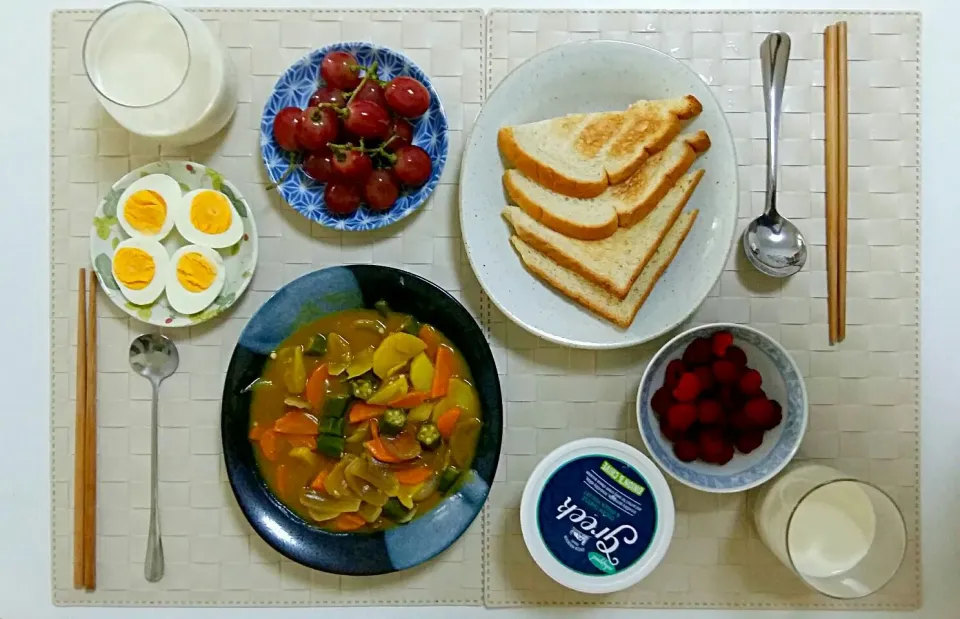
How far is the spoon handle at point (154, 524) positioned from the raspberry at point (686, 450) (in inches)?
31.4

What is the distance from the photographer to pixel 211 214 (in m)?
1.07

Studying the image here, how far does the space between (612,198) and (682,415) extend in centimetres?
33

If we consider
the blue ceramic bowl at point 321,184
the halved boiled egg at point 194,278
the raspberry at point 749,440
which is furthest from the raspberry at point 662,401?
the halved boiled egg at point 194,278

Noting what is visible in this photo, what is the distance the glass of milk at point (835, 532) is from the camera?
0.96 meters

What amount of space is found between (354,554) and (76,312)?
59 centimetres

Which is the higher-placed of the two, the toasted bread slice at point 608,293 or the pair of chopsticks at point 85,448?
the toasted bread slice at point 608,293

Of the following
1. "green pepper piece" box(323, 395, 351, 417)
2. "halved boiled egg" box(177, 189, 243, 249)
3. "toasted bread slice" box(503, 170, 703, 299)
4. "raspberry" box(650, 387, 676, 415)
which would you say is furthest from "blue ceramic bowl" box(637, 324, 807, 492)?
"halved boiled egg" box(177, 189, 243, 249)

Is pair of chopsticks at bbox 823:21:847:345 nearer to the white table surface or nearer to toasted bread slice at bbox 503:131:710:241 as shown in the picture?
the white table surface

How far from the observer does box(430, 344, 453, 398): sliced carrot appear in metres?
1.06

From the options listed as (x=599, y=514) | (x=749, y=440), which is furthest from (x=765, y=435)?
(x=599, y=514)

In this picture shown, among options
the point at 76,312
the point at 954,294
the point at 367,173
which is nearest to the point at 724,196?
the point at 954,294

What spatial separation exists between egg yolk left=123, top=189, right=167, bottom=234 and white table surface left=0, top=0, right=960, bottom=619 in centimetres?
18

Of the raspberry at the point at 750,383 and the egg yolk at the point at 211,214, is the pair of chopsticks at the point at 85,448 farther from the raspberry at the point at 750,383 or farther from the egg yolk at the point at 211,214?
the raspberry at the point at 750,383

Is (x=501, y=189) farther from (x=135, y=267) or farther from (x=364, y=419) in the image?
(x=135, y=267)
